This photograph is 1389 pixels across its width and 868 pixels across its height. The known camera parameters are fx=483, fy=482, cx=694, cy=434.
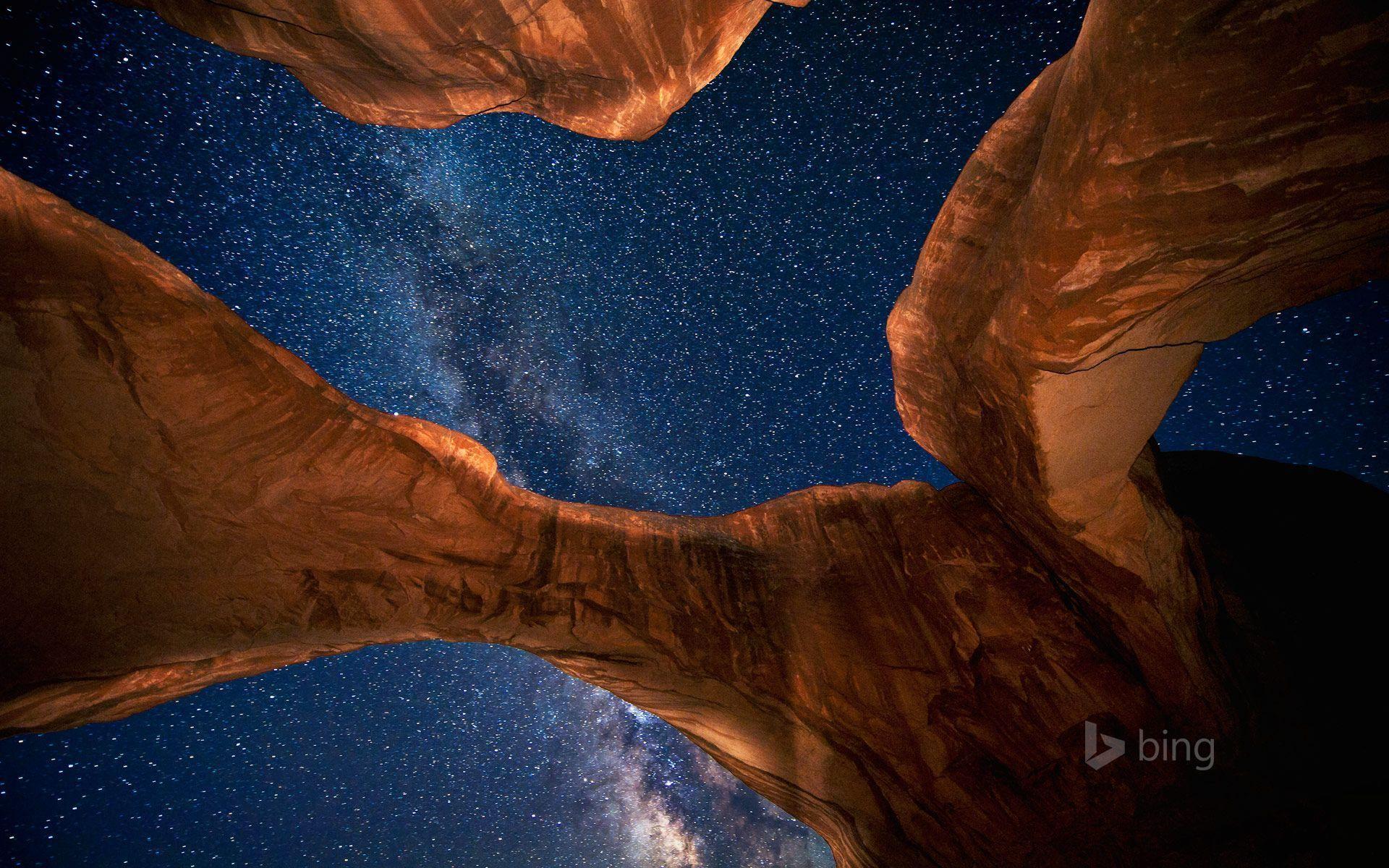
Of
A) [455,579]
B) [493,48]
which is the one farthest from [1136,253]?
[455,579]

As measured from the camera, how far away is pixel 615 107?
265 centimetres

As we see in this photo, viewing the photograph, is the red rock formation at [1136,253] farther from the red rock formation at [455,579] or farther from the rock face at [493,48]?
the rock face at [493,48]

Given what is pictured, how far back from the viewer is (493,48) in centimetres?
235

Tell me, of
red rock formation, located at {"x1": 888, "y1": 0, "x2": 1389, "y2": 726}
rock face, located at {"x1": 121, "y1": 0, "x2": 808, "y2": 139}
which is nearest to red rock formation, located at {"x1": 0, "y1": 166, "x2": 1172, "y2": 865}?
red rock formation, located at {"x1": 888, "y1": 0, "x2": 1389, "y2": 726}

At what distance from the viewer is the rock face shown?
7.09ft

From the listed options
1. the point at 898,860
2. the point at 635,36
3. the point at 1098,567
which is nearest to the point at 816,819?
the point at 898,860

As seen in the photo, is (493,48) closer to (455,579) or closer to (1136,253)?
(1136,253)

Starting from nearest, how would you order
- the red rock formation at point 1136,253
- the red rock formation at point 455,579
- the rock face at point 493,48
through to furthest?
the red rock formation at point 1136,253 < the rock face at point 493,48 < the red rock formation at point 455,579

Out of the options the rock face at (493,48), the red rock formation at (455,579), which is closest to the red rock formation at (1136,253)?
the red rock formation at (455,579)

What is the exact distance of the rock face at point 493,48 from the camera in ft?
7.09

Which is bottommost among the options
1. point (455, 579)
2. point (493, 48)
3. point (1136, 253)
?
point (455, 579)

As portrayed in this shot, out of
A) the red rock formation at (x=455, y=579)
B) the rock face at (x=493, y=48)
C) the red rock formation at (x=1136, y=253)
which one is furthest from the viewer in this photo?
the red rock formation at (x=455, y=579)

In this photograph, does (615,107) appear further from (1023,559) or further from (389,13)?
(1023,559)

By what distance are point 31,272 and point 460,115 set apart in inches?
87.6
